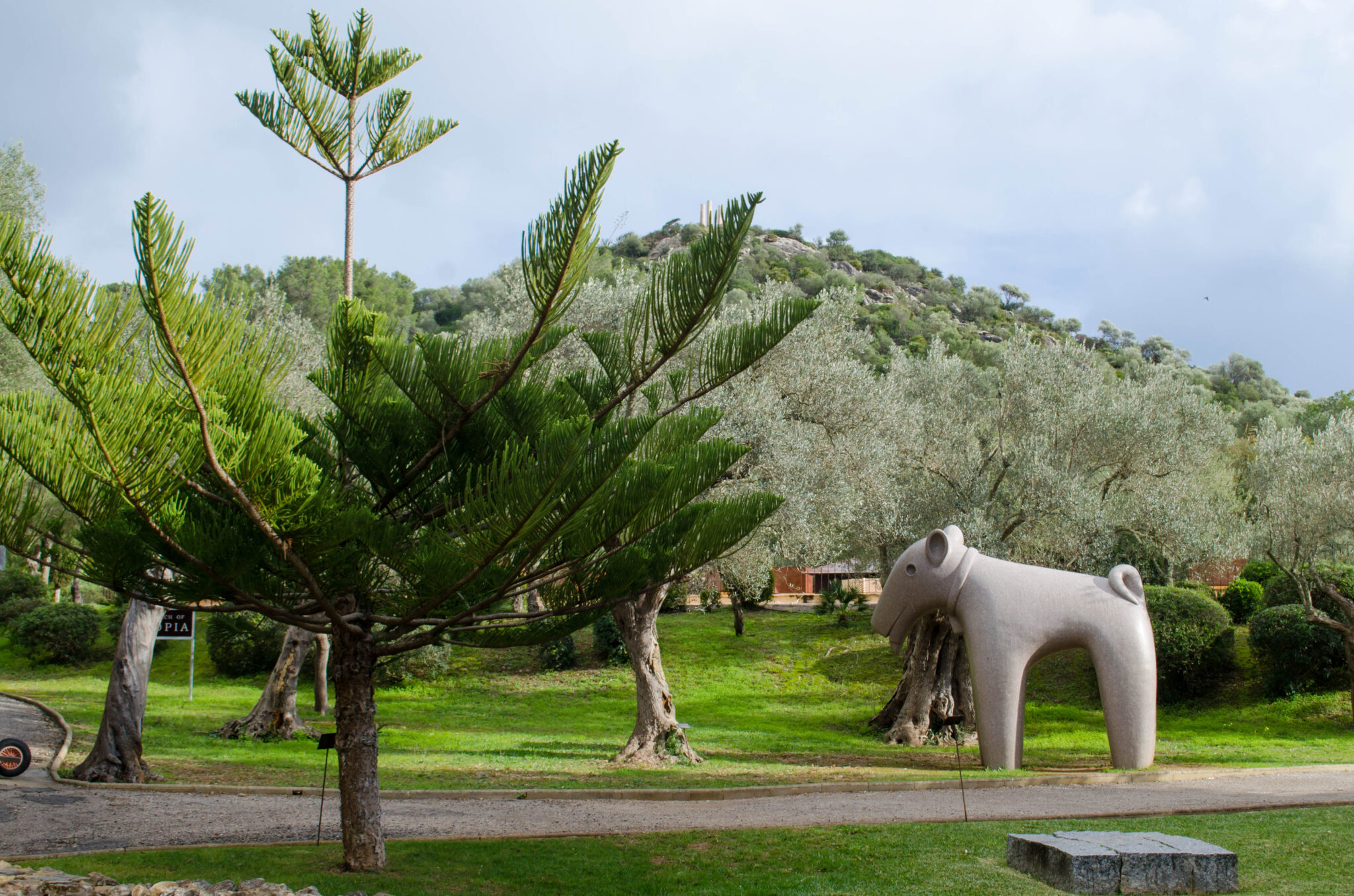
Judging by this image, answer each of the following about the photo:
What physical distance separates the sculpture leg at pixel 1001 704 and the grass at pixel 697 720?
2.37 ft

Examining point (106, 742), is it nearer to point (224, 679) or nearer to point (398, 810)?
point (398, 810)

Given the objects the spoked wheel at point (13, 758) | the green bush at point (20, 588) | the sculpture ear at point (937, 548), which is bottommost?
the spoked wheel at point (13, 758)

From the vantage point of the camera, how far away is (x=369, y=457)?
16.6ft

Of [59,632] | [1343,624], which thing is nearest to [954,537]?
[1343,624]

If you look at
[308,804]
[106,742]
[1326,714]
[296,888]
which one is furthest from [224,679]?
[1326,714]

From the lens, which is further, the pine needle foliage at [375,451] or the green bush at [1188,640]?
the green bush at [1188,640]

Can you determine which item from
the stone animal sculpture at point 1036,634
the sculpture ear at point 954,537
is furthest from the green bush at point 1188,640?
the sculpture ear at point 954,537

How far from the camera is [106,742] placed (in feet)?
30.6

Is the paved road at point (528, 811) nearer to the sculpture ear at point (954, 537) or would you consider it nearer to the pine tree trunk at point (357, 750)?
the pine tree trunk at point (357, 750)

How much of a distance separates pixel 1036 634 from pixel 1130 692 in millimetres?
1230

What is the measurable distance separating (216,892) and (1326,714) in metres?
15.6

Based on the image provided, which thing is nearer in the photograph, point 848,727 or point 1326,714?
point 1326,714

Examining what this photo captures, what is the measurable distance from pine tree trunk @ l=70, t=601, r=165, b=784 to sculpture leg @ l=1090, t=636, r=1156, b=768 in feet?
33.9

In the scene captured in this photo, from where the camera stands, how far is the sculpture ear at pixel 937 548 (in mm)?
10922
